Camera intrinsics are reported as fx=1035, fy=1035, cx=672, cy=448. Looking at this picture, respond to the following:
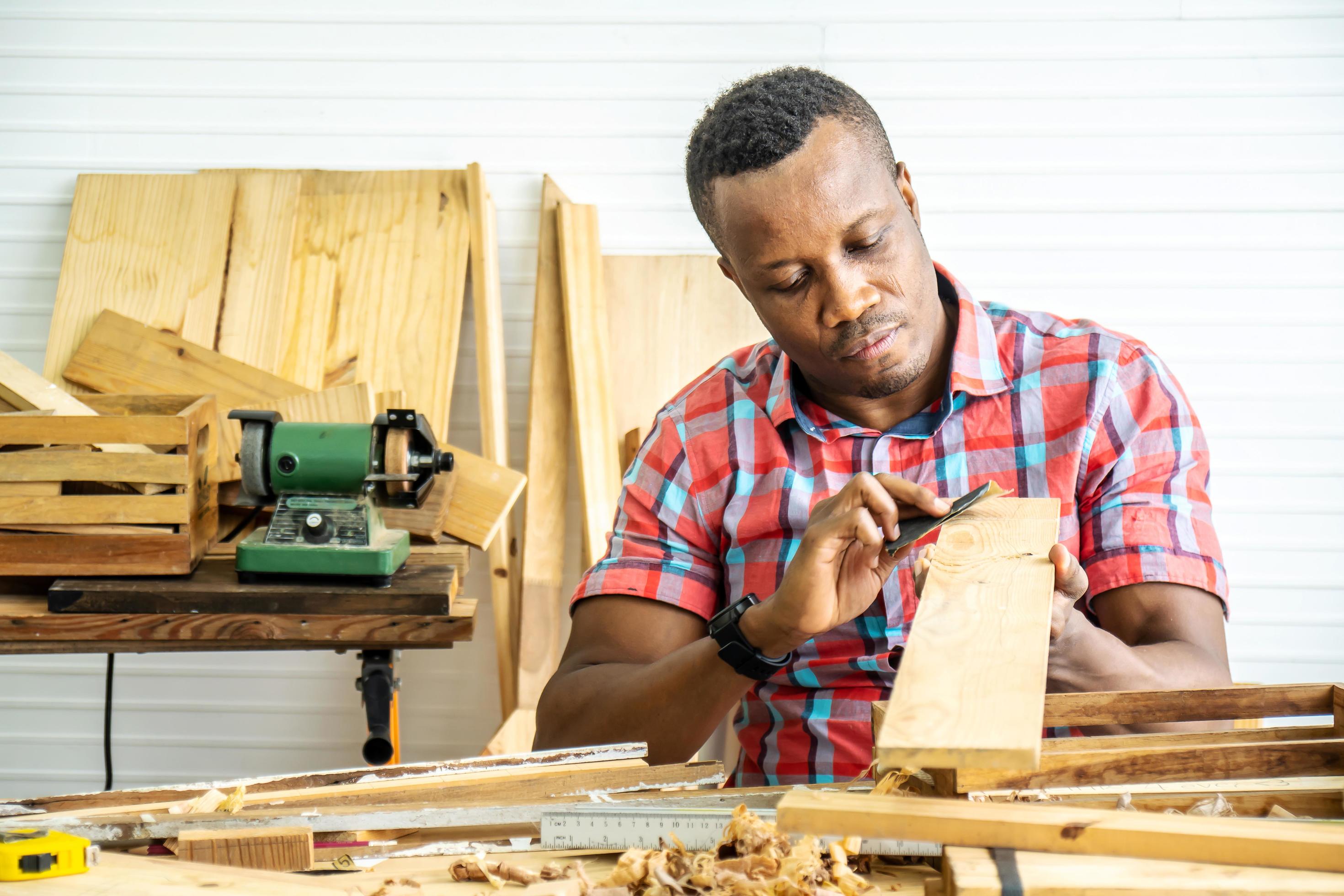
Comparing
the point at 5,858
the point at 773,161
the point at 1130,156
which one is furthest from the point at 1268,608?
the point at 5,858

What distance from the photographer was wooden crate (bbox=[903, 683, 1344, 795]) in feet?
3.19

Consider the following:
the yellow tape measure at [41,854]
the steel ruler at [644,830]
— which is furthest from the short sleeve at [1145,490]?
the yellow tape measure at [41,854]

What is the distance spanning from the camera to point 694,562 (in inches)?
71.2

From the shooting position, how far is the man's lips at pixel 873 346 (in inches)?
63.0

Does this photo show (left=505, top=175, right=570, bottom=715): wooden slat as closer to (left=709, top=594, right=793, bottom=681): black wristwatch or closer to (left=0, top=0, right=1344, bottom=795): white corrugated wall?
(left=0, top=0, right=1344, bottom=795): white corrugated wall

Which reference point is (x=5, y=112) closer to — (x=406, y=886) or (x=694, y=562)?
(x=694, y=562)

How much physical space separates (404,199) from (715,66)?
3.22 feet

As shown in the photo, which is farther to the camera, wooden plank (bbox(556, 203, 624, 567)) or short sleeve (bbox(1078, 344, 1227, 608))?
wooden plank (bbox(556, 203, 624, 567))

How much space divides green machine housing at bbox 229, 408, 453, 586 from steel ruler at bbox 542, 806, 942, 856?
3.29 feet

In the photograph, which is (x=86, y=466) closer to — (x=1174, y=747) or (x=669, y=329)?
(x=669, y=329)

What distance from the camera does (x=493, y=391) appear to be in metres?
2.94

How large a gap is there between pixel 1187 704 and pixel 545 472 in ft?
6.92

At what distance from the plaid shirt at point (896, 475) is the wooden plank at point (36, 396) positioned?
1.11 metres

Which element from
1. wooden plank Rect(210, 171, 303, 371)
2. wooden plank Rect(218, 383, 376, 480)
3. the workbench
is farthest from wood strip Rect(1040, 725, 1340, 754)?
wooden plank Rect(210, 171, 303, 371)
